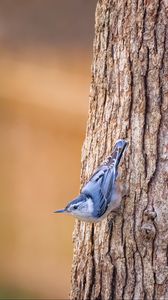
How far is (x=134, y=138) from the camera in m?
5.06

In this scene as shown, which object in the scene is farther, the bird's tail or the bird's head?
the bird's head

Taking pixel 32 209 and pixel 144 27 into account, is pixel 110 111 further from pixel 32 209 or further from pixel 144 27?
pixel 32 209

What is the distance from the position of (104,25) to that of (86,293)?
145cm

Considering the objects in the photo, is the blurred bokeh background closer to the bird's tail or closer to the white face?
the white face

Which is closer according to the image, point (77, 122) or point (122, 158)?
point (122, 158)

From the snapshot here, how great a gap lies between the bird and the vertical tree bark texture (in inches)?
2.2

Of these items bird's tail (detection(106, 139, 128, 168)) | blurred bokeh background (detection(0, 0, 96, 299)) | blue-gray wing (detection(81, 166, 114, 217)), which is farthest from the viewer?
blurred bokeh background (detection(0, 0, 96, 299))

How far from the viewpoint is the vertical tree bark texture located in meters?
4.98

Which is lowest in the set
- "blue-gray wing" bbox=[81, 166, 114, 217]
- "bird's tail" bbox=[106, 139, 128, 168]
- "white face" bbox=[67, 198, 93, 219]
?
"white face" bbox=[67, 198, 93, 219]

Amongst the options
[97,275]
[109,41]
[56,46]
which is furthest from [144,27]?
[56,46]

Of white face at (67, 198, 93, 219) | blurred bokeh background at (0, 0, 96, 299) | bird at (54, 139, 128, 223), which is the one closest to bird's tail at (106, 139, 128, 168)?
bird at (54, 139, 128, 223)

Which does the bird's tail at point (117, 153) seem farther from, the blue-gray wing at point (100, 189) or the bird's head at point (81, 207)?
the bird's head at point (81, 207)

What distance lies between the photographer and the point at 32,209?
346 inches

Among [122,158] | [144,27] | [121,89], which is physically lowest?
[122,158]
